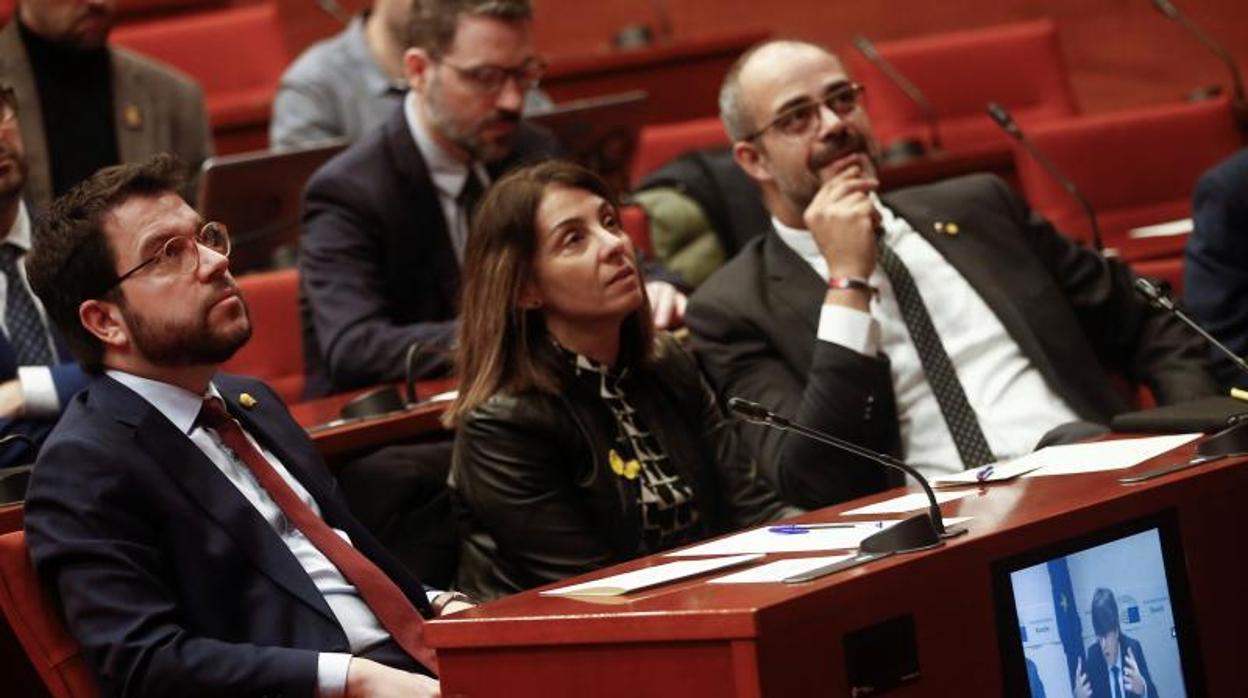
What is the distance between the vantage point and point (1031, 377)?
9.52 feet

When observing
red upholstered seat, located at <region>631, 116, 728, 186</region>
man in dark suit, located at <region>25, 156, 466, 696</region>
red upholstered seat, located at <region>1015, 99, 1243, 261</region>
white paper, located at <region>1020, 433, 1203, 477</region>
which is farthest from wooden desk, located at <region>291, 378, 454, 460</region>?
red upholstered seat, located at <region>1015, 99, 1243, 261</region>

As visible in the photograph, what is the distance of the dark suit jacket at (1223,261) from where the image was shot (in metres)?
3.11

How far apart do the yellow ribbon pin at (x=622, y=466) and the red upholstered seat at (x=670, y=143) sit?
2.00m

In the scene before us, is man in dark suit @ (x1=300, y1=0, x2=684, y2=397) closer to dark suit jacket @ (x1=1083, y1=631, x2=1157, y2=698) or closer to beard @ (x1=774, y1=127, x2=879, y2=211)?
beard @ (x1=774, y1=127, x2=879, y2=211)

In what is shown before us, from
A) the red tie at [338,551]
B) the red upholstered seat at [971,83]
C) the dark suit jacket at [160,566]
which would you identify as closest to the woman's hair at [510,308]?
the red tie at [338,551]

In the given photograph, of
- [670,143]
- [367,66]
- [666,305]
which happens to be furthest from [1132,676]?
[367,66]

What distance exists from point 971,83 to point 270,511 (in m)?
3.47

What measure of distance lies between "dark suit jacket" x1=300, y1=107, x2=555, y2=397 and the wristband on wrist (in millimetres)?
805

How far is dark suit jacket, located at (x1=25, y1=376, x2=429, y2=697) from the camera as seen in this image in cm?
203

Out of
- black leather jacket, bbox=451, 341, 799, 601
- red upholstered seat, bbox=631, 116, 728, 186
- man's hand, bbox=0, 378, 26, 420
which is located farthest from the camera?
red upholstered seat, bbox=631, 116, 728, 186

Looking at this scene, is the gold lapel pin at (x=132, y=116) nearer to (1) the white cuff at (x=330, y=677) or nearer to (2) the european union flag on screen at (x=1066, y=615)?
(1) the white cuff at (x=330, y=677)

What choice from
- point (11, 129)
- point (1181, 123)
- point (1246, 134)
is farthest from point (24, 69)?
point (1246, 134)

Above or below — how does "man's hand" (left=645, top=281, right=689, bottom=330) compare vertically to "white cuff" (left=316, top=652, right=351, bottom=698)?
above

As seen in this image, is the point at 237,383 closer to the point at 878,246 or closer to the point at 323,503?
the point at 323,503
